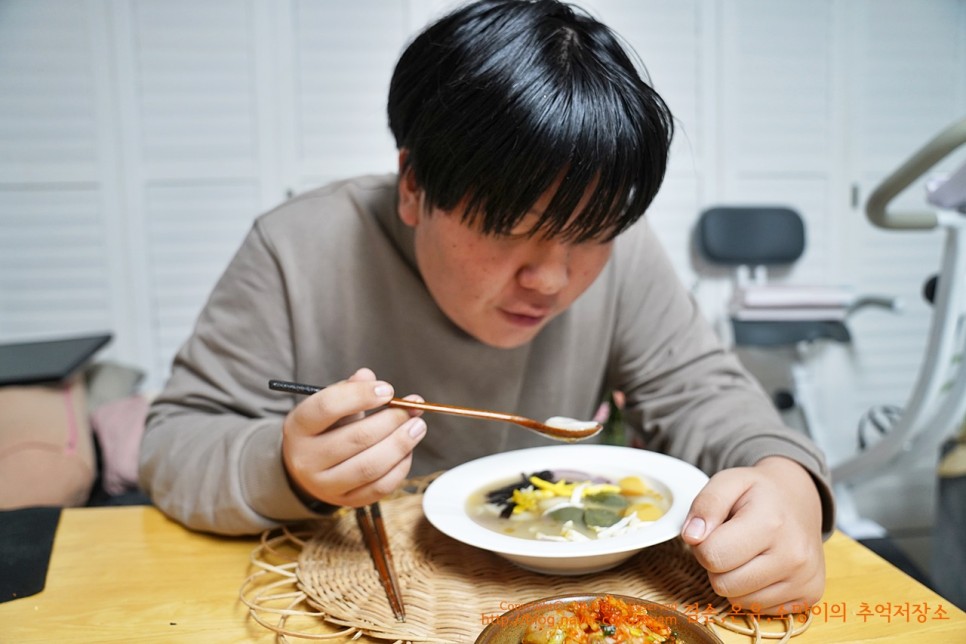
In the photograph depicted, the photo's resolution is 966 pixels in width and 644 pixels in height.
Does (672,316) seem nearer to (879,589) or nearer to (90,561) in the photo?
(879,589)

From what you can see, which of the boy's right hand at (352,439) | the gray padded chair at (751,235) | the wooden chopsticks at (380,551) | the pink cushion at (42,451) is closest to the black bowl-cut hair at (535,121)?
the boy's right hand at (352,439)

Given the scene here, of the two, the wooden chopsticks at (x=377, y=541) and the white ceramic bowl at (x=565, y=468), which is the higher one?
the white ceramic bowl at (x=565, y=468)

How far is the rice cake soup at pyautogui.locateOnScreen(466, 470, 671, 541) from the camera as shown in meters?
0.70

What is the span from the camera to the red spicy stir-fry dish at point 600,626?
1.65 ft

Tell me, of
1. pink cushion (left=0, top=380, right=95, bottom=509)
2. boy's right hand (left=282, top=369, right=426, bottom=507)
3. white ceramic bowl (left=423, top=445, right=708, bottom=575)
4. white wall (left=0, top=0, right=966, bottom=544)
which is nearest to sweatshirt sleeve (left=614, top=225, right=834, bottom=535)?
white ceramic bowl (left=423, top=445, right=708, bottom=575)

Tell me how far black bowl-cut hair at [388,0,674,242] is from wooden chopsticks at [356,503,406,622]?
0.37m

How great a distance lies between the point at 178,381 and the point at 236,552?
331 mm

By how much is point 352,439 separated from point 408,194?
0.39 metres

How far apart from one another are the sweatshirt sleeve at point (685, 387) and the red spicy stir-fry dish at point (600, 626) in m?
0.33

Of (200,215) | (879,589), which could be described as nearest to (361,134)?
(200,215)

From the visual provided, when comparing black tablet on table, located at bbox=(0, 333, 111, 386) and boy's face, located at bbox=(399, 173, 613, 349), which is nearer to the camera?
boy's face, located at bbox=(399, 173, 613, 349)

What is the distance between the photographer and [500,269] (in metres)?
0.78

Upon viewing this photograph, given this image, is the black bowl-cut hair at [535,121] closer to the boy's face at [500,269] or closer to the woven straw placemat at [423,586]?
the boy's face at [500,269]

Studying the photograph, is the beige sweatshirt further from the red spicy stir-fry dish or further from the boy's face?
the red spicy stir-fry dish
